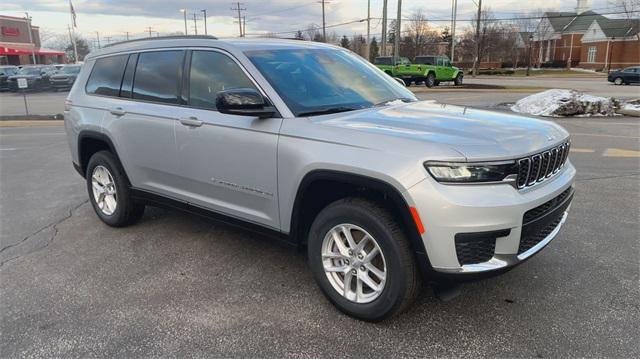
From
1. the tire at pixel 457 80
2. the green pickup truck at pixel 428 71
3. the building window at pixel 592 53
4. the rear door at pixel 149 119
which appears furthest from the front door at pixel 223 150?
the building window at pixel 592 53

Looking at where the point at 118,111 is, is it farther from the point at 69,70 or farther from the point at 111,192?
the point at 69,70

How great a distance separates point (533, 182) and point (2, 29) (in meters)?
85.5

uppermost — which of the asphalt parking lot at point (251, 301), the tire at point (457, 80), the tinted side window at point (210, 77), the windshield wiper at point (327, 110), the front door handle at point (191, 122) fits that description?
the tinted side window at point (210, 77)

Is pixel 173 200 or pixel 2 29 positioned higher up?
pixel 2 29

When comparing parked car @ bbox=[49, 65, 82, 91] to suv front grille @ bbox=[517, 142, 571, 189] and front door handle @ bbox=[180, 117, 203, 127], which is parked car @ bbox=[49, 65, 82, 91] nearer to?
front door handle @ bbox=[180, 117, 203, 127]

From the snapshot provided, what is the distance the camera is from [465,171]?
8.92 ft

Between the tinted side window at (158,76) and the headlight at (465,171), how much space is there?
2439mm

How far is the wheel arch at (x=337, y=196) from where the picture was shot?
111 inches

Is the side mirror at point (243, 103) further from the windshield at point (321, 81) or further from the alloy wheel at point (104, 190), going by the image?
the alloy wheel at point (104, 190)

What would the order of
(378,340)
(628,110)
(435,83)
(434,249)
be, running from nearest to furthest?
(434,249) → (378,340) → (628,110) → (435,83)

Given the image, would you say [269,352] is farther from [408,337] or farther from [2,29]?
[2,29]

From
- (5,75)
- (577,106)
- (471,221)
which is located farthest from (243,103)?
(5,75)

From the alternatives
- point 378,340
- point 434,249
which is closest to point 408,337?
point 378,340

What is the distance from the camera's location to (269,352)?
2.93 metres
